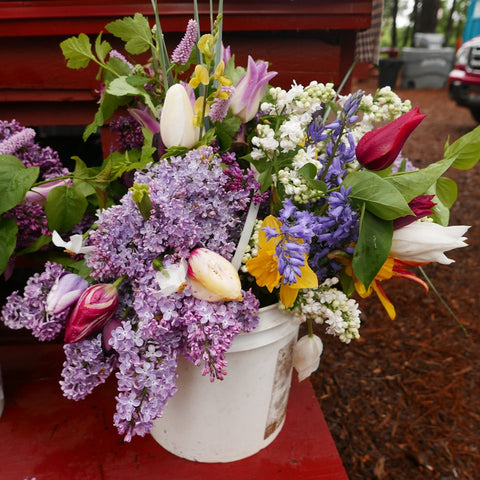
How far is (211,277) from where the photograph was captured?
0.64 m

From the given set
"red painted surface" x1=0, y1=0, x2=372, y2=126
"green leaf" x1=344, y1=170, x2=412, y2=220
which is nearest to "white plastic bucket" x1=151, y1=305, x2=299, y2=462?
"green leaf" x1=344, y1=170, x2=412, y2=220

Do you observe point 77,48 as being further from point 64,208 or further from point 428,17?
point 428,17

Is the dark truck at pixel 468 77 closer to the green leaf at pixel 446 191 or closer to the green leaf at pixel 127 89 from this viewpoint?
the green leaf at pixel 446 191

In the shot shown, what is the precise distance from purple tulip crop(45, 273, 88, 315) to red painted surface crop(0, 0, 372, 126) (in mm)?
645

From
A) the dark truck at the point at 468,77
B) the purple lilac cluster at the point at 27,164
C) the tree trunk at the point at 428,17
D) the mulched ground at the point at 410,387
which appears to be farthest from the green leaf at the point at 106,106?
the tree trunk at the point at 428,17

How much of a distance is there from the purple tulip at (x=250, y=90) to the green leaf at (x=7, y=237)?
0.43m

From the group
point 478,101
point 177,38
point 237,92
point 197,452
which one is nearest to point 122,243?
point 237,92

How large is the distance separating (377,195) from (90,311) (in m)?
0.42

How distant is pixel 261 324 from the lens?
750mm

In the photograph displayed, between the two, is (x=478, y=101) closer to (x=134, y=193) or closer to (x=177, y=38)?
(x=177, y=38)

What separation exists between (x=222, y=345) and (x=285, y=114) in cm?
39

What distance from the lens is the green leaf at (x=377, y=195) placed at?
634 millimetres

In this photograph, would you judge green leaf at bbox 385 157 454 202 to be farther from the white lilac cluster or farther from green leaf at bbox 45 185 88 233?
green leaf at bbox 45 185 88 233

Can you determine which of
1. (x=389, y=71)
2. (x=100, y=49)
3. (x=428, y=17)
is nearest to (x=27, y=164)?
(x=100, y=49)
